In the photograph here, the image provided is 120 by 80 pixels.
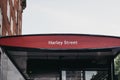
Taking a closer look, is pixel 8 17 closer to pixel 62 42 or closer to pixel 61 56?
pixel 61 56

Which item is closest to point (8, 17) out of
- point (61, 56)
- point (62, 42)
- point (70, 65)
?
point (70, 65)

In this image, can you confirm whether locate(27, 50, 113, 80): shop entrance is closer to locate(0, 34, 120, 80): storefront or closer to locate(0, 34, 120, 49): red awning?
locate(0, 34, 120, 80): storefront

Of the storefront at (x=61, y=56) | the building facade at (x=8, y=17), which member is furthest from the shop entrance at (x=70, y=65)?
the building facade at (x=8, y=17)

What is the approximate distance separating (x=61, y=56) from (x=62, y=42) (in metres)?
1.26

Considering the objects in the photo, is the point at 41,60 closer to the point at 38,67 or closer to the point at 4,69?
the point at 38,67

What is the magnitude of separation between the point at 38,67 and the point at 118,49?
325cm

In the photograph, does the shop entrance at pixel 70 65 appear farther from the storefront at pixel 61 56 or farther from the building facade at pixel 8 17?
the building facade at pixel 8 17

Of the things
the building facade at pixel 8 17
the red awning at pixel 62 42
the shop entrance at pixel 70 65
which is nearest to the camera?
the red awning at pixel 62 42

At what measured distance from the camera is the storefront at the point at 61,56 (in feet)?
37.2

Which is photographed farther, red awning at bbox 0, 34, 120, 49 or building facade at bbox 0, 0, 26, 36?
building facade at bbox 0, 0, 26, 36

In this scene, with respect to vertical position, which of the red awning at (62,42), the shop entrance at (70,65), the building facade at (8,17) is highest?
the building facade at (8,17)

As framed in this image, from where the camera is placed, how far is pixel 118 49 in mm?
11297

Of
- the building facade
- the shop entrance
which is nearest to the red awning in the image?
the shop entrance

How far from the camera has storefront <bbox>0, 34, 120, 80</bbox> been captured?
11.3 metres
